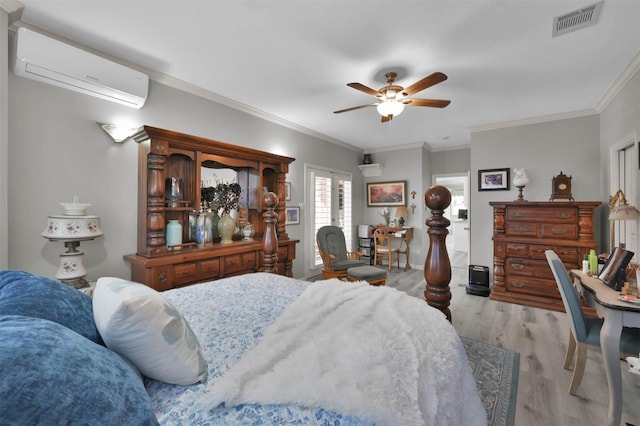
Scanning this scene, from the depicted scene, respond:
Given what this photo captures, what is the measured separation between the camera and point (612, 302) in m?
1.71

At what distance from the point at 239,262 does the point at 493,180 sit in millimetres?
4091

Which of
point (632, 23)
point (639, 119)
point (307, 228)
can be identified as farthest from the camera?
point (307, 228)

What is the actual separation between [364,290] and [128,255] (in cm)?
222

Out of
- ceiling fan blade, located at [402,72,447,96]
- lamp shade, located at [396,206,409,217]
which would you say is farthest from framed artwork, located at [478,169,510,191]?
ceiling fan blade, located at [402,72,447,96]

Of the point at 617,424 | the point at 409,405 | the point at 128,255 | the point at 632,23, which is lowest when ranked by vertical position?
the point at 617,424

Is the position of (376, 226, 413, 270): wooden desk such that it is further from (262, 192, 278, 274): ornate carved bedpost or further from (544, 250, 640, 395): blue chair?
(262, 192, 278, 274): ornate carved bedpost

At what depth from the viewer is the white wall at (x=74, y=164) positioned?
2.08 meters

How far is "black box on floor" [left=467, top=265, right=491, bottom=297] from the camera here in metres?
4.12

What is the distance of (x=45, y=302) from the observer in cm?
83

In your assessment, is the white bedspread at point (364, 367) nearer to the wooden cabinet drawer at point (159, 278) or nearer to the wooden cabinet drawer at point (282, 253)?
the wooden cabinet drawer at point (159, 278)

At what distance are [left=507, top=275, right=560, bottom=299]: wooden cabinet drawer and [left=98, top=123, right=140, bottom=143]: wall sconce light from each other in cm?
478

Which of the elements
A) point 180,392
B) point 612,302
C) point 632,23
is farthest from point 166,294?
point 632,23

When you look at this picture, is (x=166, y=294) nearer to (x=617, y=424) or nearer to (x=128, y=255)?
(x=128, y=255)

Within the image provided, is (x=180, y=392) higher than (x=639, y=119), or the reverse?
(x=639, y=119)
